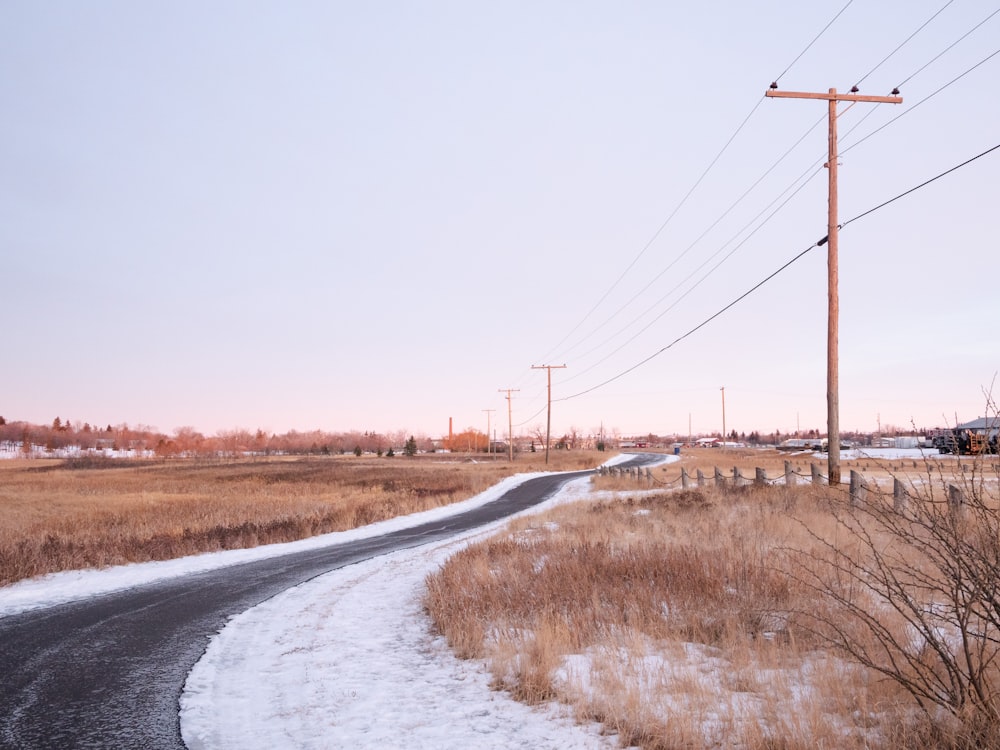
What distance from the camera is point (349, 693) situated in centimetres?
595

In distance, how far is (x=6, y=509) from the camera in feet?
96.4

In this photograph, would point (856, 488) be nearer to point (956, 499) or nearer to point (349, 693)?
point (956, 499)

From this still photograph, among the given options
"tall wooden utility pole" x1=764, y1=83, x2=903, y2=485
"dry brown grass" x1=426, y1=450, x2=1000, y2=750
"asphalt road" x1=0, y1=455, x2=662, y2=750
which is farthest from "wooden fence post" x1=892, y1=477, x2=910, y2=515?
"asphalt road" x1=0, y1=455, x2=662, y2=750

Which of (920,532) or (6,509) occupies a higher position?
(920,532)

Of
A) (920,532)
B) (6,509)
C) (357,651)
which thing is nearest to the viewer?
(357,651)

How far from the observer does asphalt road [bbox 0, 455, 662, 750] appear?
512 cm

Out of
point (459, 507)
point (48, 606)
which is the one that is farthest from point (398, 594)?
point (459, 507)

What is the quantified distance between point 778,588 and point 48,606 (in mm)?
10371

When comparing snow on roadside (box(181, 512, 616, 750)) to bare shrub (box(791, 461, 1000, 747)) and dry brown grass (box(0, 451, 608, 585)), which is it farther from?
dry brown grass (box(0, 451, 608, 585))

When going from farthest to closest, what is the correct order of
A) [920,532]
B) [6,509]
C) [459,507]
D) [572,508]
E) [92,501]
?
[92,501]
[6,509]
[459,507]
[572,508]
[920,532]

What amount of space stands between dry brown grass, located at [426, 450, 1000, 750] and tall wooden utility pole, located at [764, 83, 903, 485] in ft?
14.3

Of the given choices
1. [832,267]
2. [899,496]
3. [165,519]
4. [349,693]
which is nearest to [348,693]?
[349,693]

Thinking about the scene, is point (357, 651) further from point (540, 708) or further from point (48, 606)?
point (48, 606)

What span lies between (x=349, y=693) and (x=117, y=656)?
3.07 metres
